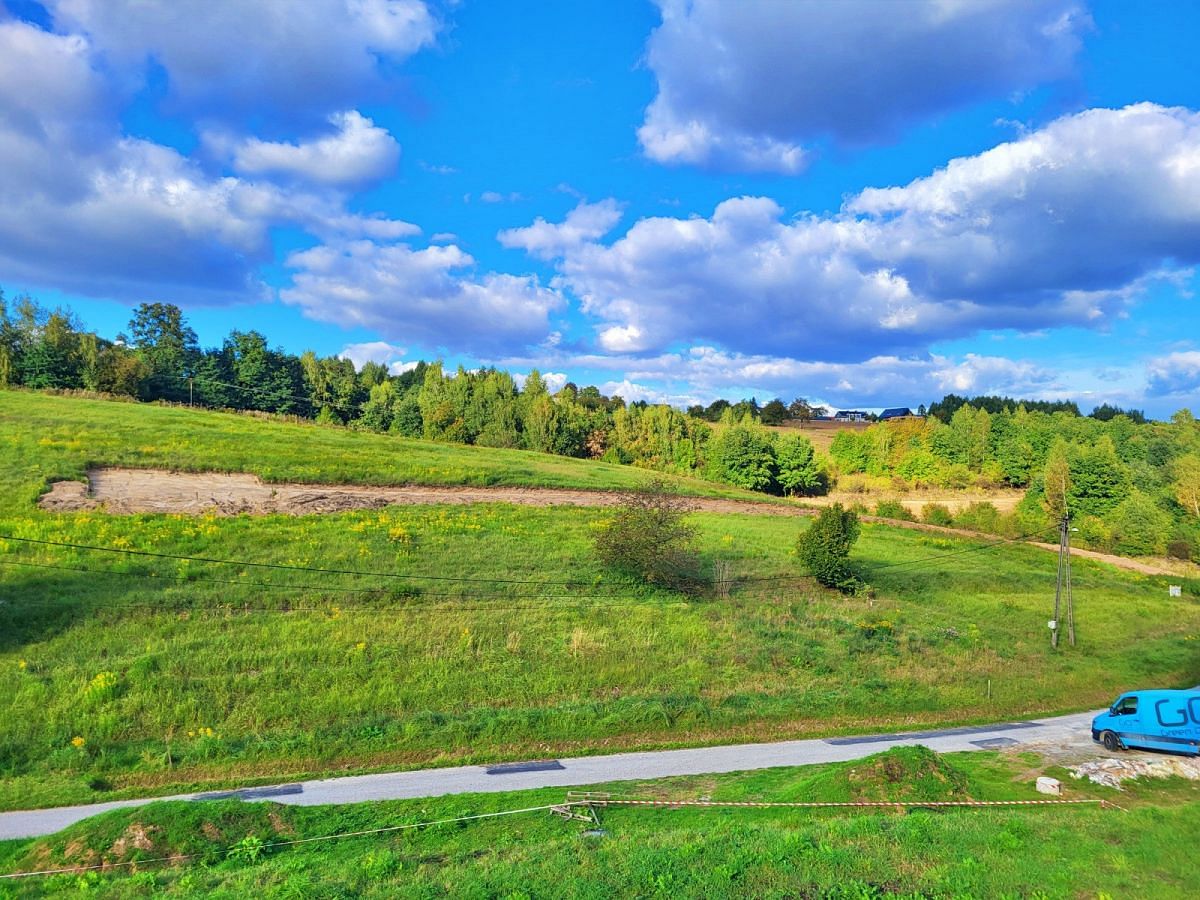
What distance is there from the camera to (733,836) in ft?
34.9

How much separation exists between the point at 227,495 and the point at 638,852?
40406 mm

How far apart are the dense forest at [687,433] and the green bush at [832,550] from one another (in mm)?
38323

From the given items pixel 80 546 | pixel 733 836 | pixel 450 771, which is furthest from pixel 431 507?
pixel 733 836

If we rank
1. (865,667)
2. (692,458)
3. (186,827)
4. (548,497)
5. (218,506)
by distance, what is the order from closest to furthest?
(186,827) → (865,667) → (218,506) → (548,497) → (692,458)

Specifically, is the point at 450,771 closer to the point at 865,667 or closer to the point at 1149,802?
the point at 1149,802

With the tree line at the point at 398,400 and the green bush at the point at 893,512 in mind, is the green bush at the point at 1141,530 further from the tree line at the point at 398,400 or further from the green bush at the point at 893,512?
the tree line at the point at 398,400

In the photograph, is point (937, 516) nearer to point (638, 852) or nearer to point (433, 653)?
point (433, 653)

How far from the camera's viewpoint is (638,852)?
395 inches

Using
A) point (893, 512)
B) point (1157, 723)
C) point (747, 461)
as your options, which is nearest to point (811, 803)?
point (1157, 723)

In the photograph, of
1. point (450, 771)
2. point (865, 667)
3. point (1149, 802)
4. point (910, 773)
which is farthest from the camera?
point (865, 667)

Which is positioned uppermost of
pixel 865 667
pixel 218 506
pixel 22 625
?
pixel 218 506

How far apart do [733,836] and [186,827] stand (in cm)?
915

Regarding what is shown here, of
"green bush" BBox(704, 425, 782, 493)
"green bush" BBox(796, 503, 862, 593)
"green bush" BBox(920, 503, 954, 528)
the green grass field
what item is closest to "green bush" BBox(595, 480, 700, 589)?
"green bush" BBox(796, 503, 862, 593)

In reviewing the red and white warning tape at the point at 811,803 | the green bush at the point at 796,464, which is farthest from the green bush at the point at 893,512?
the red and white warning tape at the point at 811,803
